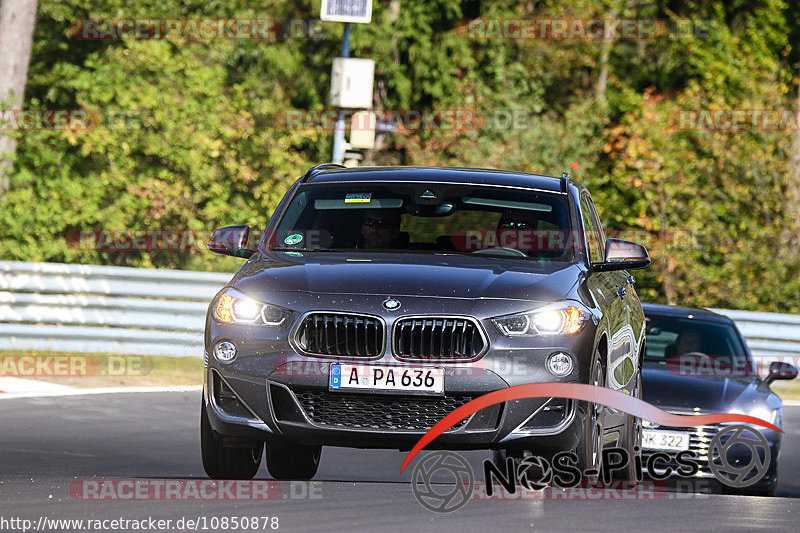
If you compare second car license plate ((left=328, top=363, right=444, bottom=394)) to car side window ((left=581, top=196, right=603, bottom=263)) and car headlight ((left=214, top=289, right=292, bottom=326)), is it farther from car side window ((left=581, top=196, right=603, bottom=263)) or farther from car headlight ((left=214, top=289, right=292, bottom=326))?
car side window ((left=581, top=196, right=603, bottom=263))

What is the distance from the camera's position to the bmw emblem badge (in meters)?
7.09

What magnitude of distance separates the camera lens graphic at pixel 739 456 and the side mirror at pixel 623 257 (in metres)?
3.11

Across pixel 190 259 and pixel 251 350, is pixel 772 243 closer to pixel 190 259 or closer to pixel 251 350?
pixel 190 259

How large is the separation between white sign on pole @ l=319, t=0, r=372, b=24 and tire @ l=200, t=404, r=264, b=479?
37.5 feet

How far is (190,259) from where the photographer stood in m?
24.5

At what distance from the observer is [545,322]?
7.16 meters

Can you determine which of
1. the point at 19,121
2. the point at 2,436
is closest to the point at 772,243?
the point at 19,121

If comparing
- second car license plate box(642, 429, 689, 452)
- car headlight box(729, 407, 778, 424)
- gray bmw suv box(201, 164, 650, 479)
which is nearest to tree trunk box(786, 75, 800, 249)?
car headlight box(729, 407, 778, 424)

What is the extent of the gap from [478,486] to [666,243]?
19.7 m
